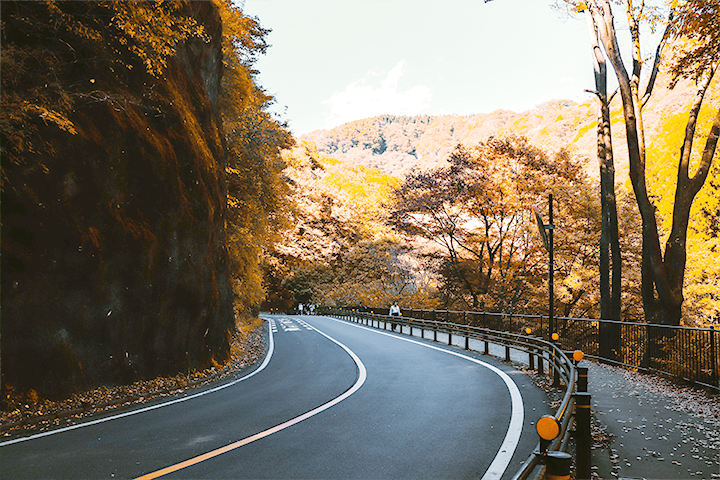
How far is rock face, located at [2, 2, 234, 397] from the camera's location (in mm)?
9188

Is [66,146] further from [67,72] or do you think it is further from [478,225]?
[478,225]

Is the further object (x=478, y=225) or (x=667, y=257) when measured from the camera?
(x=478, y=225)

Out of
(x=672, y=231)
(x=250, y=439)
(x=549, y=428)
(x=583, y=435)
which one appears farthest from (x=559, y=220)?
(x=549, y=428)

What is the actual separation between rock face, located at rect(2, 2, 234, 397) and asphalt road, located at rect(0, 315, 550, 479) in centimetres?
171

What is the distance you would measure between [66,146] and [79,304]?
321 cm

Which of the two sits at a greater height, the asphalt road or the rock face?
the rock face

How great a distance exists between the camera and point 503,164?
29469 mm

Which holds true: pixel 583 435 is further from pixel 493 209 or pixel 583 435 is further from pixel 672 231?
pixel 493 209

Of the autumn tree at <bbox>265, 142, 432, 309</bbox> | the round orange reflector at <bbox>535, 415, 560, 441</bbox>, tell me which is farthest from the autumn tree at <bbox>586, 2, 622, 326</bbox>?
the autumn tree at <bbox>265, 142, 432, 309</bbox>

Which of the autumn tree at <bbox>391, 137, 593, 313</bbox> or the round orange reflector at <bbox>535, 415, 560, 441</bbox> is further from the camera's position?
the autumn tree at <bbox>391, 137, 593, 313</bbox>

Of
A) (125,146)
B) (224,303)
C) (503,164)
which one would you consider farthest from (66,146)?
(503,164)

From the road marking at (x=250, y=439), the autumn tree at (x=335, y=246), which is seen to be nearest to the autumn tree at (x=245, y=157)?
the road marking at (x=250, y=439)

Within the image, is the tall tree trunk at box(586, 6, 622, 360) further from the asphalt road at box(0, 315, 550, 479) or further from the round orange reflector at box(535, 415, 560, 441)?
the round orange reflector at box(535, 415, 560, 441)

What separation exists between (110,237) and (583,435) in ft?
32.7
